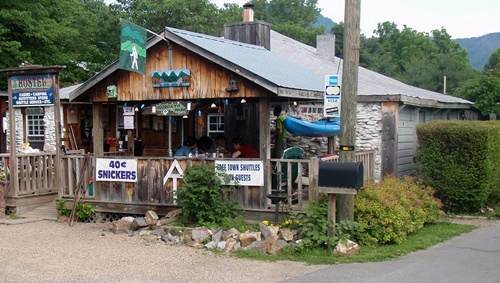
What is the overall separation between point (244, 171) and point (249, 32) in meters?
6.47

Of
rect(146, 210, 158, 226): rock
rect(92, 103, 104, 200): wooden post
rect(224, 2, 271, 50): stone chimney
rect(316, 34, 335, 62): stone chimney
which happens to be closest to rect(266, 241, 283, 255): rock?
rect(146, 210, 158, 226): rock

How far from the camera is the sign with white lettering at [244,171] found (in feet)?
36.4

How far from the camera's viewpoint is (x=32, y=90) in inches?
516

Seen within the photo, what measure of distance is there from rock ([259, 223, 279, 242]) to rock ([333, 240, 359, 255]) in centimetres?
111

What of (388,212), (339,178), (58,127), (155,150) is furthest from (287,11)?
(339,178)

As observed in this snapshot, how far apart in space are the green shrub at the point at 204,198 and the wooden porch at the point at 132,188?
0.47 meters

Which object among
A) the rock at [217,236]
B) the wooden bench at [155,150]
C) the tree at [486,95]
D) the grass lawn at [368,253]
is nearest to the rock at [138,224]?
the rock at [217,236]

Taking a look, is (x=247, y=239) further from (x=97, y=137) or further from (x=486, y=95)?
(x=486, y=95)

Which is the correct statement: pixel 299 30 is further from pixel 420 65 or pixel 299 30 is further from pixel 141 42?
pixel 141 42

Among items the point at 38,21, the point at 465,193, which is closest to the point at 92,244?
the point at 465,193

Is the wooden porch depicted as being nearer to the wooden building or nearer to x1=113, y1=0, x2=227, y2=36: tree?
the wooden building

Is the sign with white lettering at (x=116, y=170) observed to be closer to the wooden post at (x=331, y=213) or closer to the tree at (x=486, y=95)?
the wooden post at (x=331, y=213)

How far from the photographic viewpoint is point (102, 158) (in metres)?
12.5

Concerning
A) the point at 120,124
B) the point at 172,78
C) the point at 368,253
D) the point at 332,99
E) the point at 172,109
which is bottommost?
the point at 368,253
